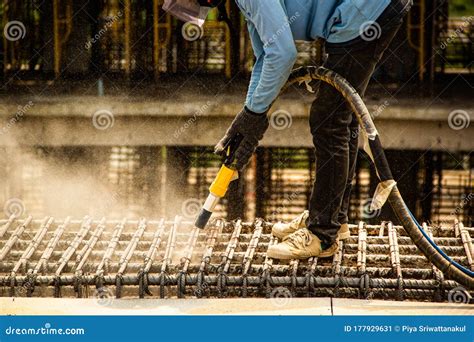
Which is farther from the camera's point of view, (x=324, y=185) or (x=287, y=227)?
(x=287, y=227)

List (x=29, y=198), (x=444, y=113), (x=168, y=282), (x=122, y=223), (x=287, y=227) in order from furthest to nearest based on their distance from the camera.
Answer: (x=29, y=198) < (x=444, y=113) < (x=122, y=223) < (x=287, y=227) < (x=168, y=282)

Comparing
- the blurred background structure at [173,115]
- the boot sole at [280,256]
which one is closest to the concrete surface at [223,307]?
the boot sole at [280,256]

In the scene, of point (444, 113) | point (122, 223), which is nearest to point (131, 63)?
point (444, 113)

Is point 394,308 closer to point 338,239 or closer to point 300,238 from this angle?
point 300,238

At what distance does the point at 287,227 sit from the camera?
4.86 metres

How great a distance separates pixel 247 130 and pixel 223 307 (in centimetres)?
78

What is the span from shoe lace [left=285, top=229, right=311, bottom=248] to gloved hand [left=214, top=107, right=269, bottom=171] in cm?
50

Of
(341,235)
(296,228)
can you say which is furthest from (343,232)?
(296,228)

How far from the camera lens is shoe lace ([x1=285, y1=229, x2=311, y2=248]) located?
453 centimetres

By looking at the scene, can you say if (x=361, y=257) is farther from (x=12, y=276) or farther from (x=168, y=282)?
(x=12, y=276)

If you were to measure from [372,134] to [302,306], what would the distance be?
30.6 inches

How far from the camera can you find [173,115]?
8781 millimetres

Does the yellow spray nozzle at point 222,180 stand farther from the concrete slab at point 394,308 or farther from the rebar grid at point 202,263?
the concrete slab at point 394,308

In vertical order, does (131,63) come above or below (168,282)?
above
